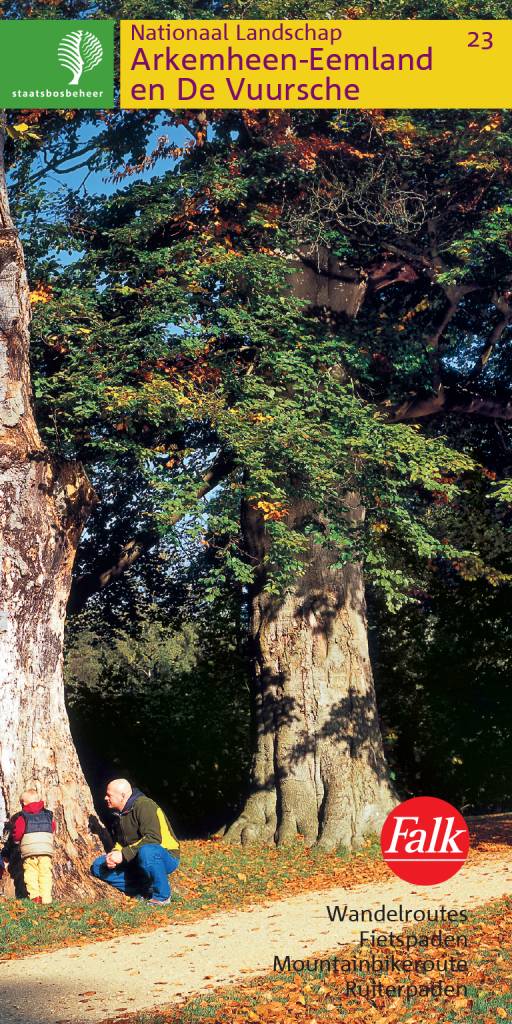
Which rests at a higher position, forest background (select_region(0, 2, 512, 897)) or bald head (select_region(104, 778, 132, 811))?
forest background (select_region(0, 2, 512, 897))

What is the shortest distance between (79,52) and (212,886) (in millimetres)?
9399

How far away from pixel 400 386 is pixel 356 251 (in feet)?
7.29

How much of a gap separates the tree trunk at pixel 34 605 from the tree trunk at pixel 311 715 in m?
3.81

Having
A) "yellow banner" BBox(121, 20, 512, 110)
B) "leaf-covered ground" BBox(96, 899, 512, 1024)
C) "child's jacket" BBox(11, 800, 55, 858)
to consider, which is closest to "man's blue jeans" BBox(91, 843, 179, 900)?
"child's jacket" BBox(11, 800, 55, 858)

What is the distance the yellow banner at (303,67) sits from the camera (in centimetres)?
1191

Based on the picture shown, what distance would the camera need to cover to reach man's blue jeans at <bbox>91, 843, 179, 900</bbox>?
1042 centimetres

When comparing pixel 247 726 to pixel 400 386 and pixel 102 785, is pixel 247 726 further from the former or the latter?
pixel 400 386

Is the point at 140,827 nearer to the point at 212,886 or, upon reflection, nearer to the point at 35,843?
the point at 35,843

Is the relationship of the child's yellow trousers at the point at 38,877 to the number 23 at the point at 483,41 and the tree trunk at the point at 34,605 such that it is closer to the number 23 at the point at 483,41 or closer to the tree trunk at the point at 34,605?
the tree trunk at the point at 34,605

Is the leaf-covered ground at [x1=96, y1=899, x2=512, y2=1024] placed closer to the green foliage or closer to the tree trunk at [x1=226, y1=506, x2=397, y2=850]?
the green foliage

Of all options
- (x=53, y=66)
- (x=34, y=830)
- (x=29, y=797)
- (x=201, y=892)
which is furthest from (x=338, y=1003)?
(x=53, y=66)

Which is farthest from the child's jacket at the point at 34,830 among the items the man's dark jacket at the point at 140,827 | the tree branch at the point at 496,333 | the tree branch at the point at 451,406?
the tree branch at the point at 496,333

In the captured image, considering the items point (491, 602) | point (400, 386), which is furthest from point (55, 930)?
point (491, 602)

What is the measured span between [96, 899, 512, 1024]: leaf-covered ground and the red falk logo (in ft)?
5.98
